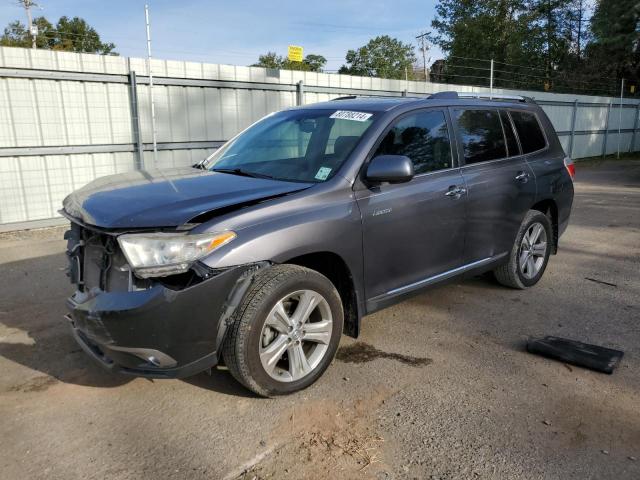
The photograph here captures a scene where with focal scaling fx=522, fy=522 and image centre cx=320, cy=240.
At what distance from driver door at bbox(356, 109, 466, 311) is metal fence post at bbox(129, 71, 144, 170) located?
250 inches

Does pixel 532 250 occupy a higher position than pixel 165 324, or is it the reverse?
pixel 165 324

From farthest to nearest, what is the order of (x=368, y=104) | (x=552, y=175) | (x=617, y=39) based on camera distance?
(x=617, y=39) < (x=552, y=175) < (x=368, y=104)

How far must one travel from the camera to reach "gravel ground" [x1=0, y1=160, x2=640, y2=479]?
8.50 feet

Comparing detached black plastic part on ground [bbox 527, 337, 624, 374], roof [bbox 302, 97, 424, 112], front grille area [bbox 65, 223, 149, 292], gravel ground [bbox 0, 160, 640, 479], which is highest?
roof [bbox 302, 97, 424, 112]

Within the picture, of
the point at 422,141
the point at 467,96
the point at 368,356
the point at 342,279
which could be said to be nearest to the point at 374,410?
the point at 368,356

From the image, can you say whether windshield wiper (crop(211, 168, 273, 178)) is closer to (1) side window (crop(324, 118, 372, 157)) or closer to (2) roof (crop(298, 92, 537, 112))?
(1) side window (crop(324, 118, 372, 157))

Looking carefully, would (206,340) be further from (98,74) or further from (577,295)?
(98,74)

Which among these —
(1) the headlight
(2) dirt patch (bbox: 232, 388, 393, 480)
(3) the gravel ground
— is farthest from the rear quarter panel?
(1) the headlight

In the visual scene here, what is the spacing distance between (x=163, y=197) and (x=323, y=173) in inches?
41.2

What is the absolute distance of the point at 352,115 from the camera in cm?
389

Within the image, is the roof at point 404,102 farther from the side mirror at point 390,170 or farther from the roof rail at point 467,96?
the side mirror at point 390,170

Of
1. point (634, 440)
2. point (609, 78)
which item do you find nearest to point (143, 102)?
point (634, 440)

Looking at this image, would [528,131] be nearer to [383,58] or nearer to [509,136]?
[509,136]

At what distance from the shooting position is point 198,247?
2.76 metres
